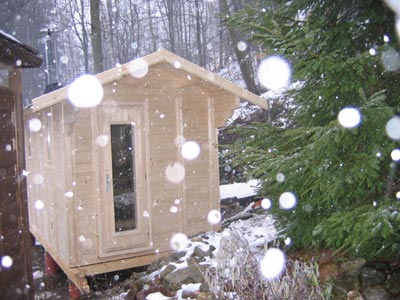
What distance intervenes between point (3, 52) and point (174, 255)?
3523mm

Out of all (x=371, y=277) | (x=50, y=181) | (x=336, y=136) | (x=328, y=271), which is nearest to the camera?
(x=336, y=136)

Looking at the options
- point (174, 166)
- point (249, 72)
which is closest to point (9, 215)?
point (174, 166)

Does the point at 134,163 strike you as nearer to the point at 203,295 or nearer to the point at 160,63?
the point at 160,63

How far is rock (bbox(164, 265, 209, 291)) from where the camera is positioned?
5160mm

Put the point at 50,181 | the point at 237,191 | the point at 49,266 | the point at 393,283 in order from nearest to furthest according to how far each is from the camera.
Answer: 1. the point at 393,283
2. the point at 50,181
3. the point at 49,266
4. the point at 237,191

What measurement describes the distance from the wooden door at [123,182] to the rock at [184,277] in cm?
222

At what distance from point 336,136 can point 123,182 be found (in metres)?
4.81

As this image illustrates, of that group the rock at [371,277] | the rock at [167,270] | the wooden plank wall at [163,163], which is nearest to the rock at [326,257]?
the rock at [371,277]

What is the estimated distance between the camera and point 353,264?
4.34 metres

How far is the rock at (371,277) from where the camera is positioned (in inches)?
163

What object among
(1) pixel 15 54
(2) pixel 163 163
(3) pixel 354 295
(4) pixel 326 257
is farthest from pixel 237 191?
(1) pixel 15 54

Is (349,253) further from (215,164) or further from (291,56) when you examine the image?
(215,164)

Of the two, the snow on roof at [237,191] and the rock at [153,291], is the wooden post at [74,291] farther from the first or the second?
the snow on roof at [237,191]

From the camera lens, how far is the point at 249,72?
60.1 ft
